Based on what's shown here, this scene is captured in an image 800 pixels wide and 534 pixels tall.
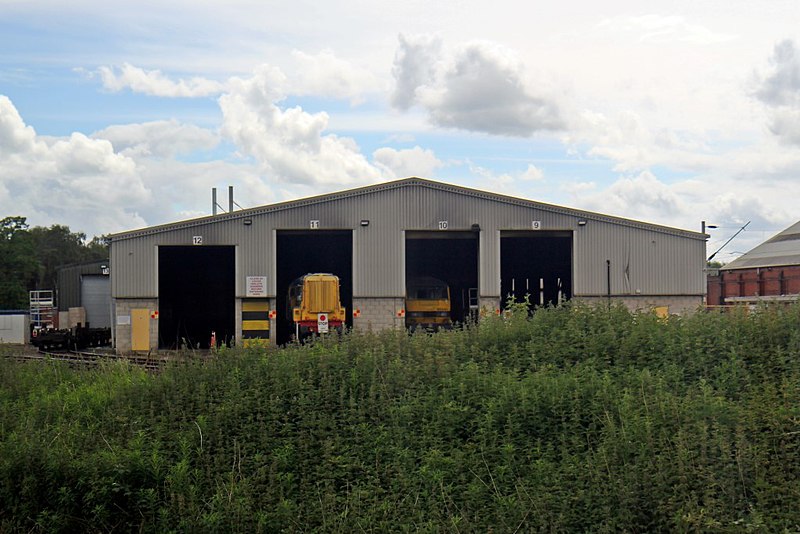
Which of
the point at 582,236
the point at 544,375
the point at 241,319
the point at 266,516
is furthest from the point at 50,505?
the point at 582,236

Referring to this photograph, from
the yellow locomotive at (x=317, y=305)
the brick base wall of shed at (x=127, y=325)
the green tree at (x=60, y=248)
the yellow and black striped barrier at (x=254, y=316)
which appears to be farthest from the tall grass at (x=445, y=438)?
the green tree at (x=60, y=248)

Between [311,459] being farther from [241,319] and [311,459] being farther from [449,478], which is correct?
[241,319]

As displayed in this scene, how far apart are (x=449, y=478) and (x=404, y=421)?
144cm

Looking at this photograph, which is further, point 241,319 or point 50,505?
point 241,319

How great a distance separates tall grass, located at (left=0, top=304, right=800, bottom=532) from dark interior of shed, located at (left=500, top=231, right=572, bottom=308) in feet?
78.7

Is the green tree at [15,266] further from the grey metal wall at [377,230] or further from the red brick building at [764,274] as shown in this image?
the red brick building at [764,274]

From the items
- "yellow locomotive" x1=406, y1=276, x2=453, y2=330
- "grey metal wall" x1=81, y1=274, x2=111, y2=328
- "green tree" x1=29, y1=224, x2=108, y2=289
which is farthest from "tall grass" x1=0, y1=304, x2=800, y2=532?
"green tree" x1=29, y1=224, x2=108, y2=289

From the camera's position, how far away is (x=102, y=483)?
11.6m

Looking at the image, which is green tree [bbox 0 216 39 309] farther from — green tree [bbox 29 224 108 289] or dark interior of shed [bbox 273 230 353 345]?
dark interior of shed [bbox 273 230 353 345]

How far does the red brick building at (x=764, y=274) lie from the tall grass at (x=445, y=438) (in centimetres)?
2620

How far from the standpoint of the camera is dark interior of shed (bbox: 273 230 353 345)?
136ft

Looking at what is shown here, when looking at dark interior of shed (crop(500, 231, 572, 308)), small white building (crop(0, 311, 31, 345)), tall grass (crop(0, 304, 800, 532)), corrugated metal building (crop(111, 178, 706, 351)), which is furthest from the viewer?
small white building (crop(0, 311, 31, 345))

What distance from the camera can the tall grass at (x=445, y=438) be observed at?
9.72 meters

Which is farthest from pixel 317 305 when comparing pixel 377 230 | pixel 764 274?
pixel 764 274
